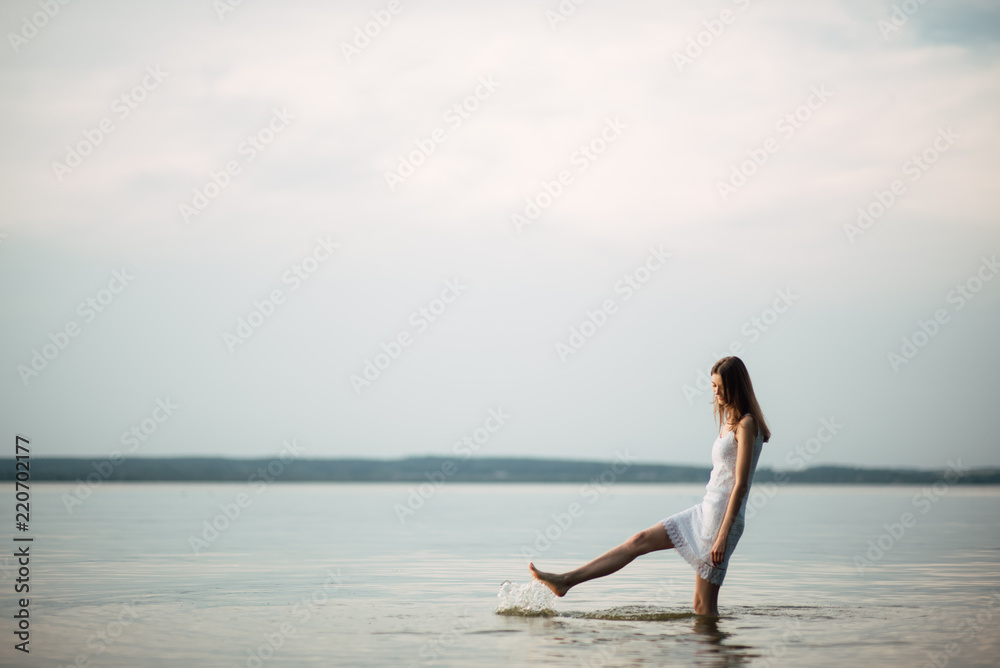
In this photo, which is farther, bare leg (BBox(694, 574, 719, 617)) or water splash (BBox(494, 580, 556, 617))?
water splash (BBox(494, 580, 556, 617))

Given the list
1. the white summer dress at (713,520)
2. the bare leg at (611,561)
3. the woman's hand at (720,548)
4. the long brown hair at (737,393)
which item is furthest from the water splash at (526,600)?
the long brown hair at (737,393)

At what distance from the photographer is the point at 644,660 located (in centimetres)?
577

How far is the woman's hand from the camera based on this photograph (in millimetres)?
7207

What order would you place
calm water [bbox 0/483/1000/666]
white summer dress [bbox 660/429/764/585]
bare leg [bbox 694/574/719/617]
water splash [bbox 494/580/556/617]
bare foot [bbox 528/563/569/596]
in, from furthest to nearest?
water splash [bbox 494/580/556/617], bare foot [bbox 528/563/569/596], bare leg [bbox 694/574/719/617], white summer dress [bbox 660/429/764/585], calm water [bbox 0/483/1000/666]

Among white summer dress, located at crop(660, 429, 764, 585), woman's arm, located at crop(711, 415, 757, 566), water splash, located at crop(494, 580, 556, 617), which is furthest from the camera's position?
water splash, located at crop(494, 580, 556, 617)

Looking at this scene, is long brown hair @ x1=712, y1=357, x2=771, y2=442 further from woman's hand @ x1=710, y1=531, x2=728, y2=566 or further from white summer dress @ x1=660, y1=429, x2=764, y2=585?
woman's hand @ x1=710, y1=531, x2=728, y2=566

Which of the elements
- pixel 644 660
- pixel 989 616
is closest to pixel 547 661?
pixel 644 660

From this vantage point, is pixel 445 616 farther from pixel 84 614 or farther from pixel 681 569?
pixel 681 569

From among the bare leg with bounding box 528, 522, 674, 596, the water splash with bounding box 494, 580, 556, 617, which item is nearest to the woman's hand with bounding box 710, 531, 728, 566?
the bare leg with bounding box 528, 522, 674, 596

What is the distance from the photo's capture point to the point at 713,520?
739 cm

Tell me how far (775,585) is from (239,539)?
8.54 metres

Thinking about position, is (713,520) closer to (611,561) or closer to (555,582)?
(611,561)

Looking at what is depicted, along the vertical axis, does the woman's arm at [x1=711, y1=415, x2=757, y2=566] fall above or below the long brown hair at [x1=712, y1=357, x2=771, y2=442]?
below

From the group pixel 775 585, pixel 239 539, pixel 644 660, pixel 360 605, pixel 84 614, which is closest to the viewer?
pixel 644 660
